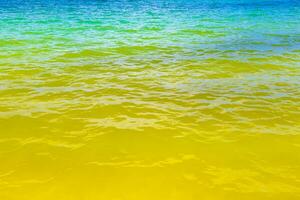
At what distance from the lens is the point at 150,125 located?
8.56 meters

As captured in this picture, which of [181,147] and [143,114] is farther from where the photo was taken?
[143,114]

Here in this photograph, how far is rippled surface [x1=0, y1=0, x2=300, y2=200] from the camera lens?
607 cm

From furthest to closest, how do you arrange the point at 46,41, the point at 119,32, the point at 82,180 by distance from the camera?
1. the point at 119,32
2. the point at 46,41
3. the point at 82,180

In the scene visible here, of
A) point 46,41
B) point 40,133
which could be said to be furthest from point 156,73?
point 46,41

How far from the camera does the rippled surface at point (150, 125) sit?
19.9 feet

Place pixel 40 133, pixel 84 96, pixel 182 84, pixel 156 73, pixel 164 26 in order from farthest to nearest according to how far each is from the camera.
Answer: pixel 164 26
pixel 156 73
pixel 182 84
pixel 84 96
pixel 40 133

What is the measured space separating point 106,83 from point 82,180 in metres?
6.47

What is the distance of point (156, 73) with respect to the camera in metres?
13.7

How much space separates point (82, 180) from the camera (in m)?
Result: 6.18

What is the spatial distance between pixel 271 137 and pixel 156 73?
668 centimetres

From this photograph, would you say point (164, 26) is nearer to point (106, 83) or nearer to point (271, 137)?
point (106, 83)

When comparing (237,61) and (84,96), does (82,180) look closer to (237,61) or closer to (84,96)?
(84,96)

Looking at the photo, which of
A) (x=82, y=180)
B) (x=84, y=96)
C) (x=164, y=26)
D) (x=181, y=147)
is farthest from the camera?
(x=164, y=26)

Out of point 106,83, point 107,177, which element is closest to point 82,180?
point 107,177
